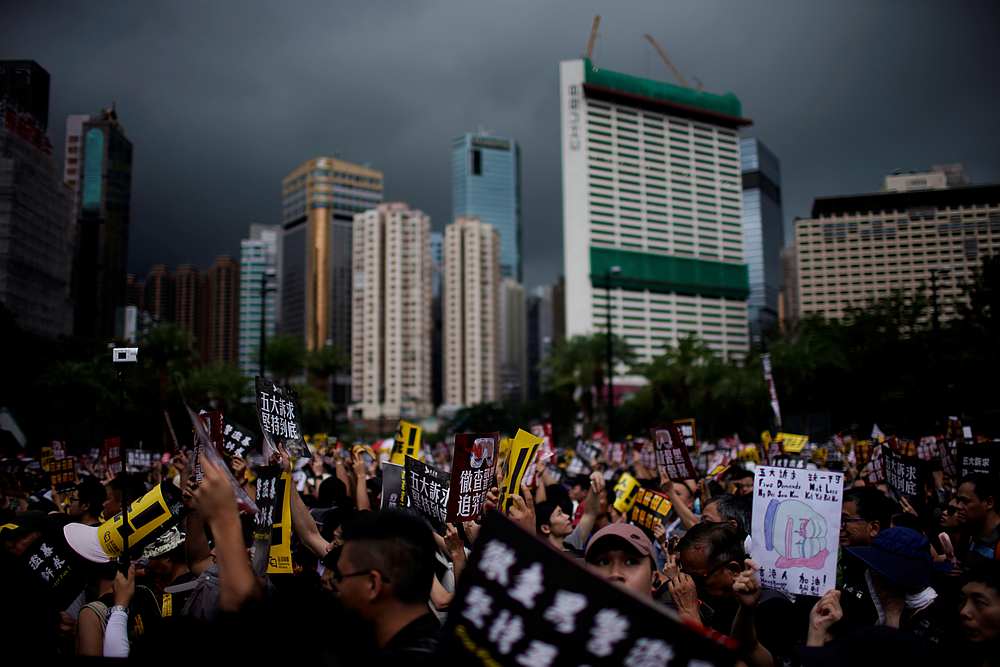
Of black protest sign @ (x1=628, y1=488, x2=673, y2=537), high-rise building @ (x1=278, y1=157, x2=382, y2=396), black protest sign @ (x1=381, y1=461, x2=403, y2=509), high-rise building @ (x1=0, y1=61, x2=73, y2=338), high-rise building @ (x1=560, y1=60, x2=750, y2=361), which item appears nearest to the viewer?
black protest sign @ (x1=381, y1=461, x2=403, y2=509)

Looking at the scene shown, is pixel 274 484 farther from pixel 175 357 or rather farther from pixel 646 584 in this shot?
pixel 175 357

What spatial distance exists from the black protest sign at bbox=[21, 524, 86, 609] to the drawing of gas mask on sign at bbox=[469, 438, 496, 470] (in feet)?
8.37

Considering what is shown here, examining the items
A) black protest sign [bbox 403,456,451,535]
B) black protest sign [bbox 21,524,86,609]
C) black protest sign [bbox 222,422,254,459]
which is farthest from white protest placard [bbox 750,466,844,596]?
black protest sign [bbox 222,422,254,459]

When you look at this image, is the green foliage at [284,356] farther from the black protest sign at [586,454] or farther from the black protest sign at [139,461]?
the black protest sign at [586,454]

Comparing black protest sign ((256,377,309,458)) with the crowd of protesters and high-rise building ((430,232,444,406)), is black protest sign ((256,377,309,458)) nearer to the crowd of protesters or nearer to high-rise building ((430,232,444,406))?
the crowd of protesters

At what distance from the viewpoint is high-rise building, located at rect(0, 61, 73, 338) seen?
30422mm

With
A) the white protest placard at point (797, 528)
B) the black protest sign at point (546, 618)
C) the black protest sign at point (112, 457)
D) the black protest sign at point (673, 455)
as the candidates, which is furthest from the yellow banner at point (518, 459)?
the black protest sign at point (112, 457)

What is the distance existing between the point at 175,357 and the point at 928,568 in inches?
1797

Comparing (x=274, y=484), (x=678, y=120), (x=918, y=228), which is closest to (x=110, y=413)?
(x=274, y=484)

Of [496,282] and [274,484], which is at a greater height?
[496,282]

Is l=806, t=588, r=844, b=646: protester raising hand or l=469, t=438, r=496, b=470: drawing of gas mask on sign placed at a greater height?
l=469, t=438, r=496, b=470: drawing of gas mask on sign

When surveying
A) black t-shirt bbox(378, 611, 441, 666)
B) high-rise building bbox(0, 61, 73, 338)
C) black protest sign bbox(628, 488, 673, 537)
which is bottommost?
black protest sign bbox(628, 488, 673, 537)

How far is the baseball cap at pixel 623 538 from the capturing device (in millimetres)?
3619

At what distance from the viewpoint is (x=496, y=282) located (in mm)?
153375
